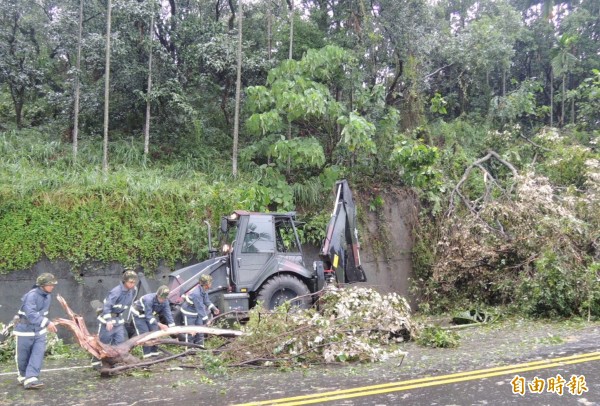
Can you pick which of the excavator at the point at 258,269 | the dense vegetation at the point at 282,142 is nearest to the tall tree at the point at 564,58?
the dense vegetation at the point at 282,142

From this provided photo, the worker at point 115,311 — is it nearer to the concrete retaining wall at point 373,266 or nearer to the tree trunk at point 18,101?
the concrete retaining wall at point 373,266

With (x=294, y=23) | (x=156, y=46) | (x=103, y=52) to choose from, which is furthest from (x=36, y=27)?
(x=294, y=23)

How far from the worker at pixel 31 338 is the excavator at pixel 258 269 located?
2878mm

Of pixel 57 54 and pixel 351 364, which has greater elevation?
pixel 57 54

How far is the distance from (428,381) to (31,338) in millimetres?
4894

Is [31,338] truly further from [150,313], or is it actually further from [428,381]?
[428,381]

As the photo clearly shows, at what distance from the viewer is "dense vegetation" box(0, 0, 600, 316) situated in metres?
11.8

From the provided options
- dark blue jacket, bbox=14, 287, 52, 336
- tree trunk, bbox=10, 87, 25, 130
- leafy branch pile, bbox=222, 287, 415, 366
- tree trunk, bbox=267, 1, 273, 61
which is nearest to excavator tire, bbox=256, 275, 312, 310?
leafy branch pile, bbox=222, 287, 415, 366

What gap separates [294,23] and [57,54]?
7846mm

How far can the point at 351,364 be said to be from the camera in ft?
24.8

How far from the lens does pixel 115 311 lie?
7.58m

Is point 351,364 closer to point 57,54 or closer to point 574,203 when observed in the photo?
point 574,203

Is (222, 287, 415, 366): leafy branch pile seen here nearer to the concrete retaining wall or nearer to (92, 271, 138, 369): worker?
(92, 271, 138, 369): worker

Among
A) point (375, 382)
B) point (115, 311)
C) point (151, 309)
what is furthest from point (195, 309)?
point (375, 382)
